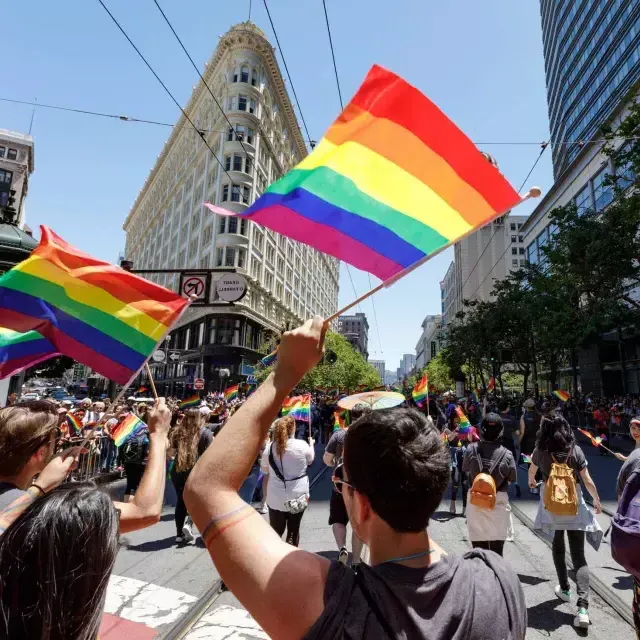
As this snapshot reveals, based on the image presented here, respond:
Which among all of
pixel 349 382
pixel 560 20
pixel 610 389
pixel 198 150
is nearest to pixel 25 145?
pixel 198 150

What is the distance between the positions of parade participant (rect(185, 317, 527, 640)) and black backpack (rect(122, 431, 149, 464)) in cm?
789

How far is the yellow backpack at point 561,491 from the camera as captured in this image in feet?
14.8

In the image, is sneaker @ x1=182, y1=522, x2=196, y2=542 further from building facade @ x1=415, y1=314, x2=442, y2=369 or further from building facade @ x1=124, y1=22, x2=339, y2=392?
building facade @ x1=415, y1=314, x2=442, y2=369

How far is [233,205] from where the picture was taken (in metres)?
42.8

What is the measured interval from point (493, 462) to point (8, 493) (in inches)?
167

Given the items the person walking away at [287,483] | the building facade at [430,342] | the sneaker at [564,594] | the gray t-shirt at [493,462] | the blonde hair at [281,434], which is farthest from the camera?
the building facade at [430,342]

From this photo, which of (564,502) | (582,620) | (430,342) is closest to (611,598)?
(582,620)

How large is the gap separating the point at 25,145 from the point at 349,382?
8733 centimetres

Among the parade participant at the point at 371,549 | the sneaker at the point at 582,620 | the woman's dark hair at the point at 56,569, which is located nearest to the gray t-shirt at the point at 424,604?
the parade participant at the point at 371,549

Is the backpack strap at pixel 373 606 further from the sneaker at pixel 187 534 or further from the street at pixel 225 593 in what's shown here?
the sneaker at pixel 187 534

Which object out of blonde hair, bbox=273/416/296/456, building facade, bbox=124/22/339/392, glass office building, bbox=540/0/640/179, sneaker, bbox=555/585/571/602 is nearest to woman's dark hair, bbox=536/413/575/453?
sneaker, bbox=555/585/571/602

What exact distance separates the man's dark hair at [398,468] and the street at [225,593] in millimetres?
3443

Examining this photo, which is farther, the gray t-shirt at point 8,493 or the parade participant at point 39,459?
the gray t-shirt at point 8,493

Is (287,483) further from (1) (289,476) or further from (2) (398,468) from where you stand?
(2) (398,468)
